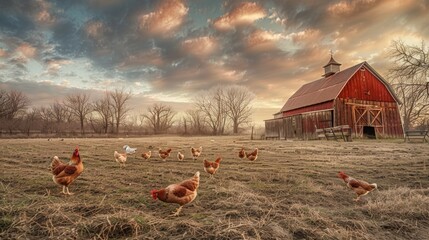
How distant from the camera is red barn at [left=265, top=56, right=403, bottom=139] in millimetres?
28188

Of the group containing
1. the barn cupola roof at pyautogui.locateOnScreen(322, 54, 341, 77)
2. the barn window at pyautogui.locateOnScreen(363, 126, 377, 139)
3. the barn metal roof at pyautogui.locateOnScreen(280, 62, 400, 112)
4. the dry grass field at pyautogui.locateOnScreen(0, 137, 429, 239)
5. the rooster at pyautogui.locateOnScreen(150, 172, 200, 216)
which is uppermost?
the barn cupola roof at pyautogui.locateOnScreen(322, 54, 341, 77)

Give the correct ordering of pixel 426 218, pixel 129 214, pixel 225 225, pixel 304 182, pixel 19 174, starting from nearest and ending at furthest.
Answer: pixel 225 225, pixel 129 214, pixel 426 218, pixel 304 182, pixel 19 174

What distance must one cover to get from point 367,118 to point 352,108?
2.62m

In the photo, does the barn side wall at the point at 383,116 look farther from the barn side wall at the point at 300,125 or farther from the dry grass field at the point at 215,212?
the dry grass field at the point at 215,212

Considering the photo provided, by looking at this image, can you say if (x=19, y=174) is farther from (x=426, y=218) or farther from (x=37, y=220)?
(x=426, y=218)

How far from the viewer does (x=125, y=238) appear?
293 cm

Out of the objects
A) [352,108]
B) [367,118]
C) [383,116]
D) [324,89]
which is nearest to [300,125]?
[324,89]

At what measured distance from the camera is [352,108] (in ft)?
93.4

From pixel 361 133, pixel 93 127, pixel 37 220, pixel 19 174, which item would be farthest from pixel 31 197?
pixel 93 127

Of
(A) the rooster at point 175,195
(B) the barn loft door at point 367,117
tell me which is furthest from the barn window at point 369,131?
(A) the rooster at point 175,195

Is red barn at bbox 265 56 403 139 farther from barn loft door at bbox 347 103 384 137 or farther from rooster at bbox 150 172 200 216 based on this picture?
→ rooster at bbox 150 172 200 216

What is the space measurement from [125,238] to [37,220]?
1.42 metres

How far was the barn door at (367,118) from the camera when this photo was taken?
28.6 metres

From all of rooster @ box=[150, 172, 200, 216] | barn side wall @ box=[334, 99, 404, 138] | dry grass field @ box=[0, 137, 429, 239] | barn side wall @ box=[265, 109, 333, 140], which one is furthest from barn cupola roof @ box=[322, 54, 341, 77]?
rooster @ box=[150, 172, 200, 216]
